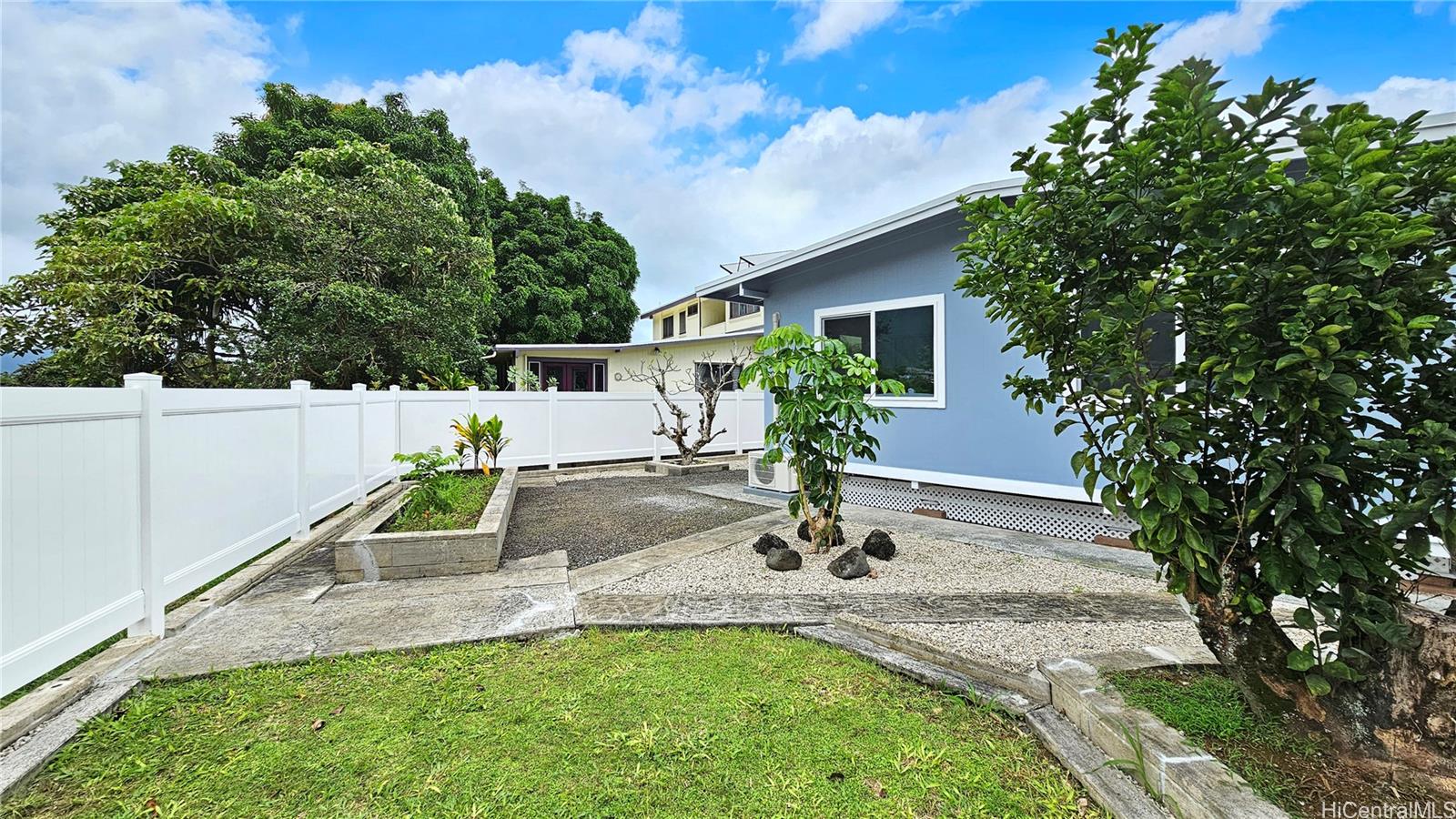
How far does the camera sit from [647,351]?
1683 cm

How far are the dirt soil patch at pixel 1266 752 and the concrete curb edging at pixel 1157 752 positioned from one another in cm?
6

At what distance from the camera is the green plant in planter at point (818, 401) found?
14.0 feet

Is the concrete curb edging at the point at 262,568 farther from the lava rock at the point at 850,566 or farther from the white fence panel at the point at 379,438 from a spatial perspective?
the lava rock at the point at 850,566

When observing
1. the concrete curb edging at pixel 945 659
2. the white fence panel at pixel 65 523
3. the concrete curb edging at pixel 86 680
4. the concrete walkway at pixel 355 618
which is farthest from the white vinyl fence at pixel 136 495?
the concrete curb edging at pixel 945 659

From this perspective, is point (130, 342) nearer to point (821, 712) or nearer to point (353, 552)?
point (353, 552)

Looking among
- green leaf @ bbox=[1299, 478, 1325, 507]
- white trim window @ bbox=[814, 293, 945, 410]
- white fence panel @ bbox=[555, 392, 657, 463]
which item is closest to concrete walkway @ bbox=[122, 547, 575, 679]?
green leaf @ bbox=[1299, 478, 1325, 507]

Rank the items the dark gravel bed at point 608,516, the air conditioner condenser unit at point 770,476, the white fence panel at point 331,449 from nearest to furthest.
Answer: the dark gravel bed at point 608,516, the white fence panel at point 331,449, the air conditioner condenser unit at point 770,476

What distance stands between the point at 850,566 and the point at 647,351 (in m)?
13.5

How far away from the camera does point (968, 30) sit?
658cm

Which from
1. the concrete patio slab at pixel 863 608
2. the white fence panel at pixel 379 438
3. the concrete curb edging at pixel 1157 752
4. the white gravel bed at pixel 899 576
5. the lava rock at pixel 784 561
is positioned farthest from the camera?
the white fence panel at pixel 379 438

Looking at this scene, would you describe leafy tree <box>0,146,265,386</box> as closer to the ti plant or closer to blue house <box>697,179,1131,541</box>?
the ti plant

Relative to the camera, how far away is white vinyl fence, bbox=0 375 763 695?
7.18 feet

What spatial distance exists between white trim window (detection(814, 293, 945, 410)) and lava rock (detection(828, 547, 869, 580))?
249 centimetres

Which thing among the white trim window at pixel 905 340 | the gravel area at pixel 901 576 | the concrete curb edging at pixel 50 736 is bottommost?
the gravel area at pixel 901 576
